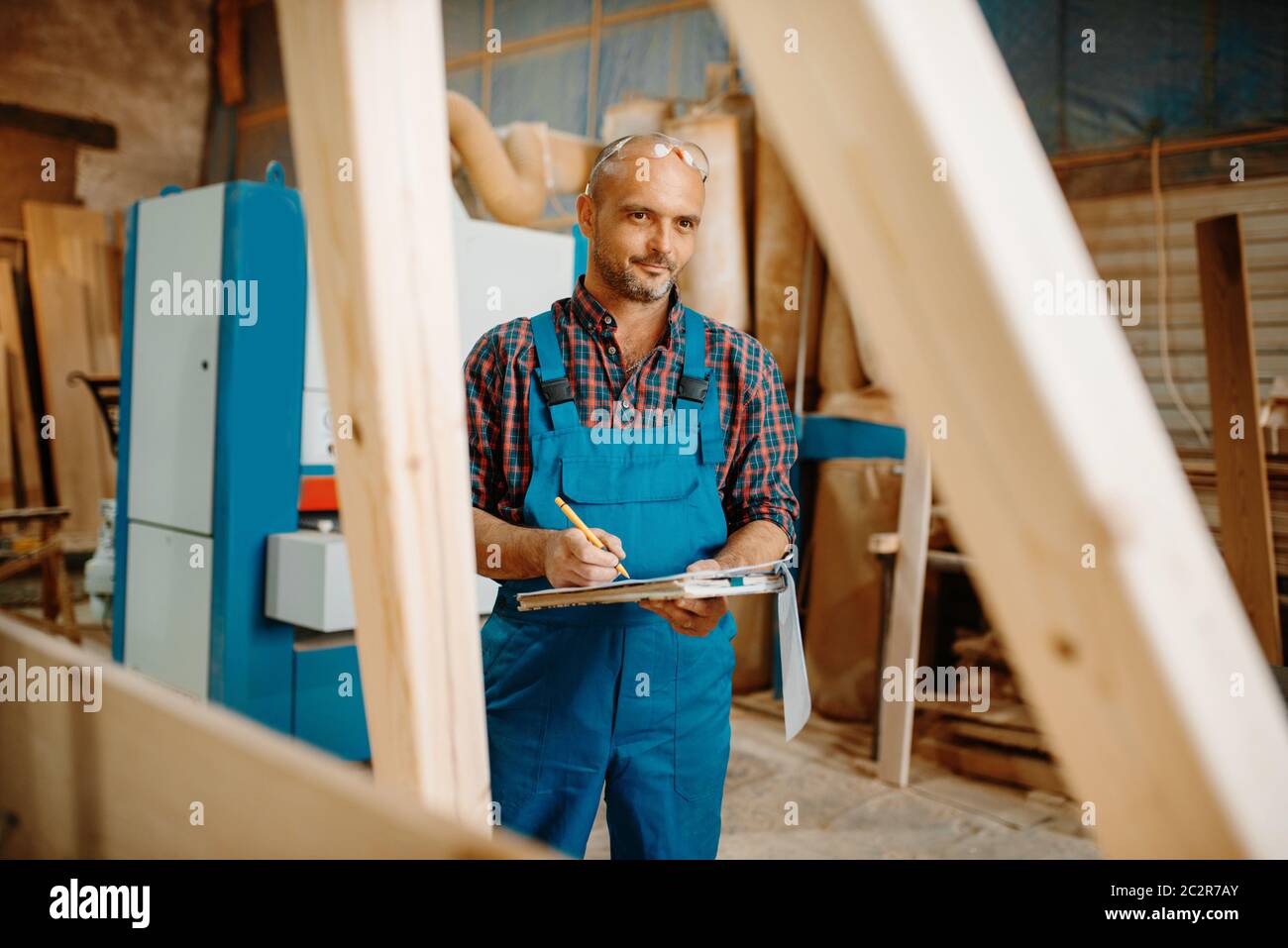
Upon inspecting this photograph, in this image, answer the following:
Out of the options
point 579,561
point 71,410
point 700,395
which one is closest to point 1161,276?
point 700,395

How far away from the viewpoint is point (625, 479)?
5.97 feet

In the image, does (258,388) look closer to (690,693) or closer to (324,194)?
(690,693)

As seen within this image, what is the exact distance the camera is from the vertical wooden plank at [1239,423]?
3098mm

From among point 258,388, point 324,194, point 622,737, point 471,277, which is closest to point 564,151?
point 471,277

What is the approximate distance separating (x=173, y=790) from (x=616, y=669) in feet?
3.41

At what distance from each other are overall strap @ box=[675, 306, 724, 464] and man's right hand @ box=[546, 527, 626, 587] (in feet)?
1.16

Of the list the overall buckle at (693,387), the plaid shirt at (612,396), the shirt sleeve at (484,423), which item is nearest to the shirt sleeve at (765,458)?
the plaid shirt at (612,396)

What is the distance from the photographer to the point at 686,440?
1867mm

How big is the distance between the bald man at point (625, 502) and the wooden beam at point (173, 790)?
0.85 meters

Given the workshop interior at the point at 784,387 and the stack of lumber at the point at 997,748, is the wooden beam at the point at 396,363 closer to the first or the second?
the workshop interior at the point at 784,387

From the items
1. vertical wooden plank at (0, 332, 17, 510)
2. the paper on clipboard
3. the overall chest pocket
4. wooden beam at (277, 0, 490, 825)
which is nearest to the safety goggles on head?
the overall chest pocket

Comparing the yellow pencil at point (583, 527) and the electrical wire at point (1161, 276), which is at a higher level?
the electrical wire at point (1161, 276)

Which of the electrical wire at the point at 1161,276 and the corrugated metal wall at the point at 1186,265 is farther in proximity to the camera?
the electrical wire at the point at 1161,276

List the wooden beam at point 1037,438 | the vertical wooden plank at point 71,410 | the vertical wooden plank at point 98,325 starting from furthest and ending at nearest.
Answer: the vertical wooden plank at point 98,325 → the vertical wooden plank at point 71,410 → the wooden beam at point 1037,438
